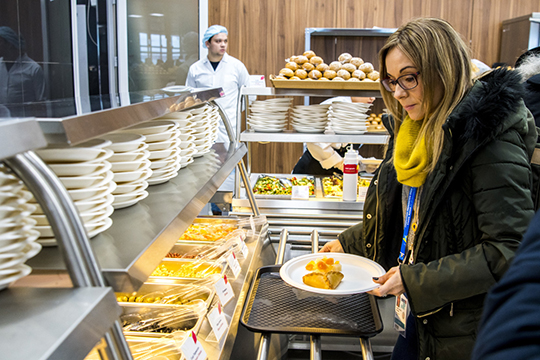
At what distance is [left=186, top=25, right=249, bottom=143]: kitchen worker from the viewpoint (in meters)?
4.96

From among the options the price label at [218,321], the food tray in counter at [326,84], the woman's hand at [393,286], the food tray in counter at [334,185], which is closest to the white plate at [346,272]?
the woman's hand at [393,286]

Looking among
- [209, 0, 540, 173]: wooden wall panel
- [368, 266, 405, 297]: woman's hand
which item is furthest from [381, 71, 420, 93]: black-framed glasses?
[209, 0, 540, 173]: wooden wall panel

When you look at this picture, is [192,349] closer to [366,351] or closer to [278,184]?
[366,351]

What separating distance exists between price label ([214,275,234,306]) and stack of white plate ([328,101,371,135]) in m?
1.91

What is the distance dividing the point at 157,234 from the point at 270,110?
2.44m

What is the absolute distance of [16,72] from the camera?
11.5 feet

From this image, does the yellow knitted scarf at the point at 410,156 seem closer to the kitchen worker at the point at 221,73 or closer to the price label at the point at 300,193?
the price label at the point at 300,193

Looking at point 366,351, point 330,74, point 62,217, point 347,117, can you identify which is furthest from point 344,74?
point 62,217

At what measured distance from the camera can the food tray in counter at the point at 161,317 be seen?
55.7 inches

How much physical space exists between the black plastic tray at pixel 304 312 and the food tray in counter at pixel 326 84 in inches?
65.0

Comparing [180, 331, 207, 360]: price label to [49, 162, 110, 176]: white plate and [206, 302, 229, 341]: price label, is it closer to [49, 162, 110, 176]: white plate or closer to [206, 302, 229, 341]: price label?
[206, 302, 229, 341]: price label

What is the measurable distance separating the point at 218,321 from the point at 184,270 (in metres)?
0.46

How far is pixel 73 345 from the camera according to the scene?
0.58 meters

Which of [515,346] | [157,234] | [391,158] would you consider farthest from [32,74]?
[515,346]
